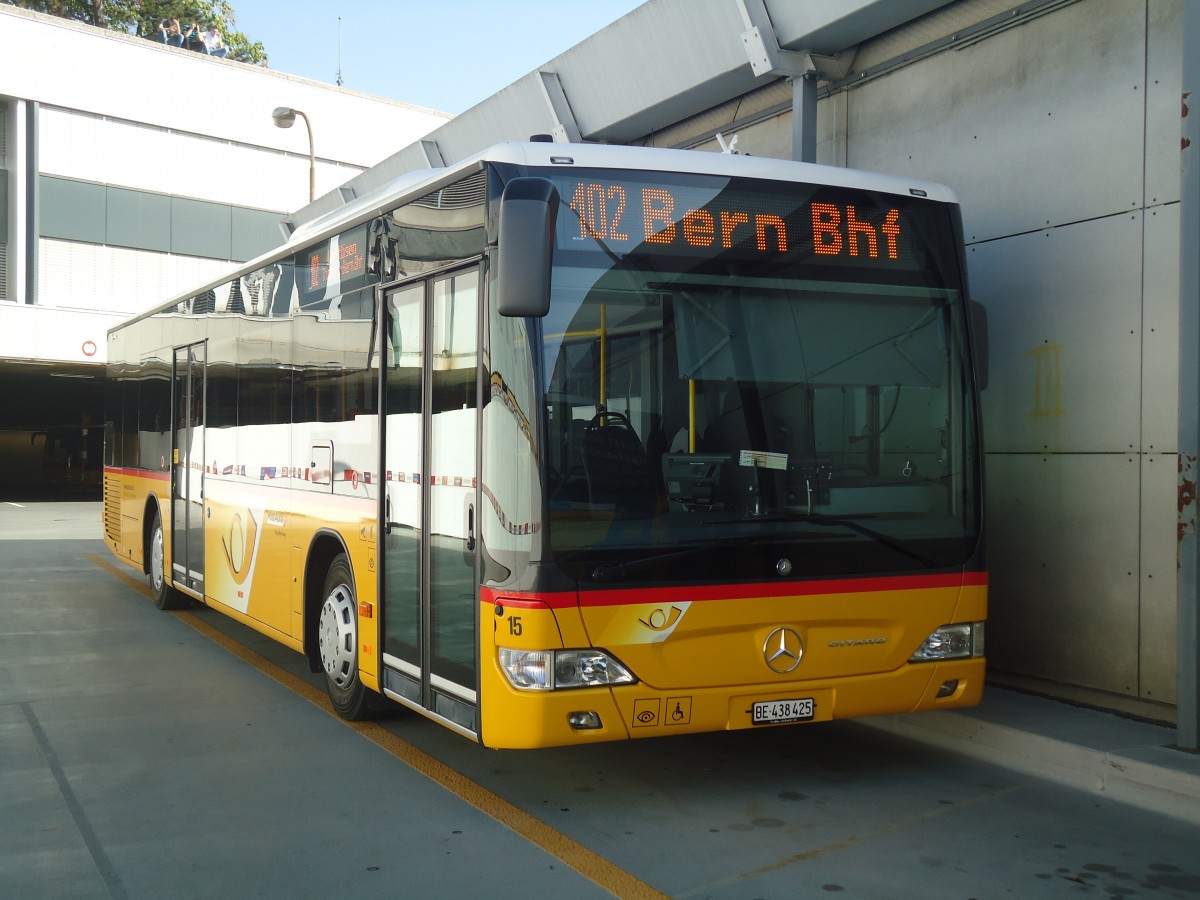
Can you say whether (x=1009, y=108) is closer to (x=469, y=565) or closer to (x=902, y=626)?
(x=902, y=626)

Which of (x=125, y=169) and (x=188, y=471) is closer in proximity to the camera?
(x=188, y=471)

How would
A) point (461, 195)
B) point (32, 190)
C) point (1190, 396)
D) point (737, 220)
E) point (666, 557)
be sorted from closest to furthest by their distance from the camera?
point (666, 557) → point (737, 220) → point (461, 195) → point (1190, 396) → point (32, 190)

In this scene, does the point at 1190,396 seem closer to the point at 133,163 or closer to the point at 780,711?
the point at 780,711

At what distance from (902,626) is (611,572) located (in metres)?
1.52

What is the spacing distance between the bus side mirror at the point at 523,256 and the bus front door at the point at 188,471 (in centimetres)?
630

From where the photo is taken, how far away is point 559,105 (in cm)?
1234

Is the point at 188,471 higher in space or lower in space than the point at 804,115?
lower

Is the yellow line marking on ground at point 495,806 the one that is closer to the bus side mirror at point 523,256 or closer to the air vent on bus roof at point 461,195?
the bus side mirror at point 523,256

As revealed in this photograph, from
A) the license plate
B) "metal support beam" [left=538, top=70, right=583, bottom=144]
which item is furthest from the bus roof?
"metal support beam" [left=538, top=70, right=583, bottom=144]

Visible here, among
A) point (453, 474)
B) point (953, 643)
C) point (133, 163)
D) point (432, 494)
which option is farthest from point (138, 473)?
point (133, 163)

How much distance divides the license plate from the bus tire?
8.08m

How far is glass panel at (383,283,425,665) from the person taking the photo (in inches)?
246

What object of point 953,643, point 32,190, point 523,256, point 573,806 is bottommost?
point 573,806

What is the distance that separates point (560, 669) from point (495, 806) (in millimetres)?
881
